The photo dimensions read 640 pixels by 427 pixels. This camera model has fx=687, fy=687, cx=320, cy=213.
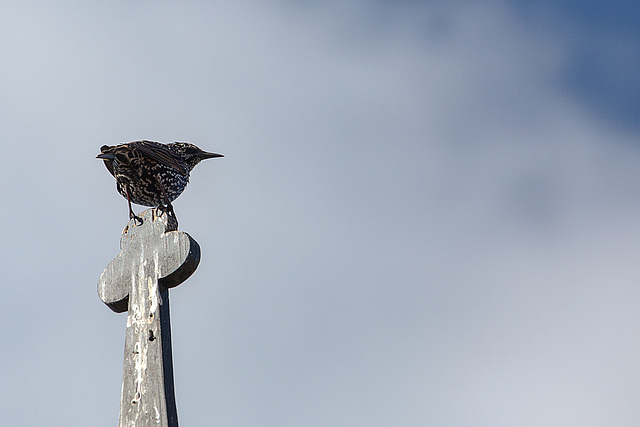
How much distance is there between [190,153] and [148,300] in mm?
2495

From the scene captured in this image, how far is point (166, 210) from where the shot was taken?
145 inches

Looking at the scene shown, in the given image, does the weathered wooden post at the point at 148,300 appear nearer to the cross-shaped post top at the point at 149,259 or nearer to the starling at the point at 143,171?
the cross-shaped post top at the point at 149,259

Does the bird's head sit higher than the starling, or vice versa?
the bird's head

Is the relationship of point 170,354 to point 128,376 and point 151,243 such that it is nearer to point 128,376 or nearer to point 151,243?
point 128,376

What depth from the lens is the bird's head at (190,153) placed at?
17.6 ft

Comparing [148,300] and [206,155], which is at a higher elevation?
[206,155]

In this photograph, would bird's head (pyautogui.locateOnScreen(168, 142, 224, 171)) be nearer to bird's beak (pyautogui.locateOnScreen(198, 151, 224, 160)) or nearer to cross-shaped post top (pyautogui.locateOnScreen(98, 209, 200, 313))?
bird's beak (pyautogui.locateOnScreen(198, 151, 224, 160))

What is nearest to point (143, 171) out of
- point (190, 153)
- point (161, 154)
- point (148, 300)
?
point (161, 154)

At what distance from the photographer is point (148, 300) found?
323cm

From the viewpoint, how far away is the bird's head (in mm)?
5357

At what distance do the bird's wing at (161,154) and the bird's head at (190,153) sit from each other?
480 mm

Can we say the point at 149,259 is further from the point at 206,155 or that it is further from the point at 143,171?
the point at 206,155

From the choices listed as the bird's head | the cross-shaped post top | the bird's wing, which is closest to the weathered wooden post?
the cross-shaped post top

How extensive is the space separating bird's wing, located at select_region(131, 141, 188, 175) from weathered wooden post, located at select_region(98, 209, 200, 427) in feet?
2.98
